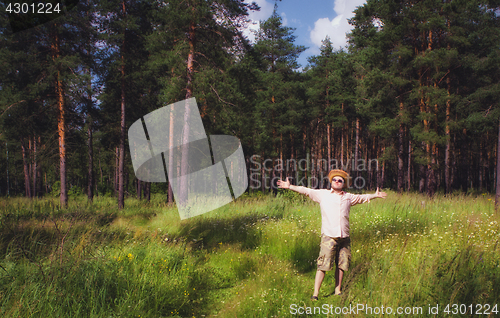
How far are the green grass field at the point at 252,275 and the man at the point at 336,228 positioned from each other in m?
0.24

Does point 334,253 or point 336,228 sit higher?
point 336,228

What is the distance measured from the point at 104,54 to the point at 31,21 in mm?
3675

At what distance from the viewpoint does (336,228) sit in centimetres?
382

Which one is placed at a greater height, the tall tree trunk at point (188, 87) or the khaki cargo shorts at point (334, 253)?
the tall tree trunk at point (188, 87)

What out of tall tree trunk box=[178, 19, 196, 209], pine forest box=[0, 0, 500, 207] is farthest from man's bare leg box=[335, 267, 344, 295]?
tall tree trunk box=[178, 19, 196, 209]

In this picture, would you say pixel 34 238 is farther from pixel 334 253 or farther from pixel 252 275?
pixel 334 253

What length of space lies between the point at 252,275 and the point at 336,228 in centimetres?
208

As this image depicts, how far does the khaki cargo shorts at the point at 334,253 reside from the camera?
12.5 feet

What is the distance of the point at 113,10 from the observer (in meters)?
14.5

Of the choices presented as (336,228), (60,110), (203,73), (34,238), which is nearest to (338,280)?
(336,228)

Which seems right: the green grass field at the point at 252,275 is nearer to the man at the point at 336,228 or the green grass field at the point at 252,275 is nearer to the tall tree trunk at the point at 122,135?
the man at the point at 336,228

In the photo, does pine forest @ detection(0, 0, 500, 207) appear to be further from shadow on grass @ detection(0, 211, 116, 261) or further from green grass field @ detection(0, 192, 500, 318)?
shadow on grass @ detection(0, 211, 116, 261)

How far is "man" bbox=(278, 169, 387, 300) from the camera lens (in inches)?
150

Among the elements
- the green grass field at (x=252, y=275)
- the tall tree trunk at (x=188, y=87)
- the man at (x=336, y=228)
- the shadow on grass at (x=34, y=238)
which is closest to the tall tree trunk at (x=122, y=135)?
the tall tree trunk at (x=188, y=87)
